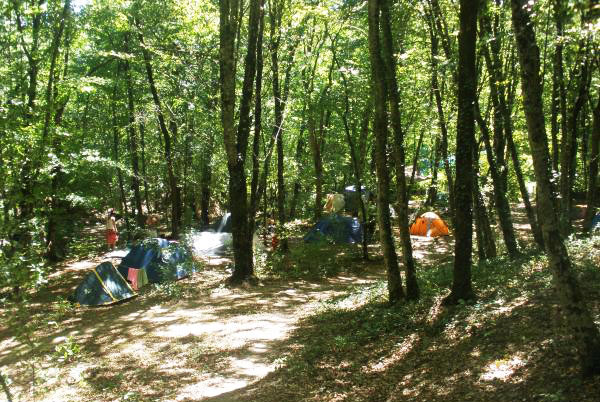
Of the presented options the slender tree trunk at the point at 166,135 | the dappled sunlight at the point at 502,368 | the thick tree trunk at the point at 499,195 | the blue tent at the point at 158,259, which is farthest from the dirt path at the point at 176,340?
the slender tree trunk at the point at 166,135

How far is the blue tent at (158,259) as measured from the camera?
15617 mm

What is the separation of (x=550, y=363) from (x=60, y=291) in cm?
1438

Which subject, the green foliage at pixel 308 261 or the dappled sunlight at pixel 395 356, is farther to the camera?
the green foliage at pixel 308 261

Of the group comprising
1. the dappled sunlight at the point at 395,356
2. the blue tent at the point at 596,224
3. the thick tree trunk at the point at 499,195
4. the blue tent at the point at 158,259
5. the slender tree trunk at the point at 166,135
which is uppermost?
the slender tree trunk at the point at 166,135

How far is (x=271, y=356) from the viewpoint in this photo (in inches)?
313

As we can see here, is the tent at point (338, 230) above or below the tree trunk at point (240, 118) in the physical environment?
below

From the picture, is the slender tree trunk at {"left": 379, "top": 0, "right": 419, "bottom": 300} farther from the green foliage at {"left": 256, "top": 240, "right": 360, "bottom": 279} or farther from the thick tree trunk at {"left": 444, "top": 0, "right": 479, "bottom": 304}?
the green foliage at {"left": 256, "top": 240, "right": 360, "bottom": 279}

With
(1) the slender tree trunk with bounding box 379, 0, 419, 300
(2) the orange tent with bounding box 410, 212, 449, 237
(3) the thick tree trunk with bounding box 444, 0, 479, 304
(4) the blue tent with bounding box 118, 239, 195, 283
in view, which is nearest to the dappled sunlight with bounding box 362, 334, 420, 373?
(3) the thick tree trunk with bounding box 444, 0, 479, 304

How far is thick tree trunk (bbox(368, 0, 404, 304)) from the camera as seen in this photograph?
802cm

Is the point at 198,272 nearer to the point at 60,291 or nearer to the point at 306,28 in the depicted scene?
the point at 60,291

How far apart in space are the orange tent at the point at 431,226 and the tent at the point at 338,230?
12.5ft

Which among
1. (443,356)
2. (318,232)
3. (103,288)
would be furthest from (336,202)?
(443,356)

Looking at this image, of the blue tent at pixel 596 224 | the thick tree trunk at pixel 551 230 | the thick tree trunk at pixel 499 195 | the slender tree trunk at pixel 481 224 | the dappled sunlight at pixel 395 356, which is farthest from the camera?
the blue tent at pixel 596 224

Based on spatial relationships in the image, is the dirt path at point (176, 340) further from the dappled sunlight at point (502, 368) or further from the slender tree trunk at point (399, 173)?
the dappled sunlight at point (502, 368)
